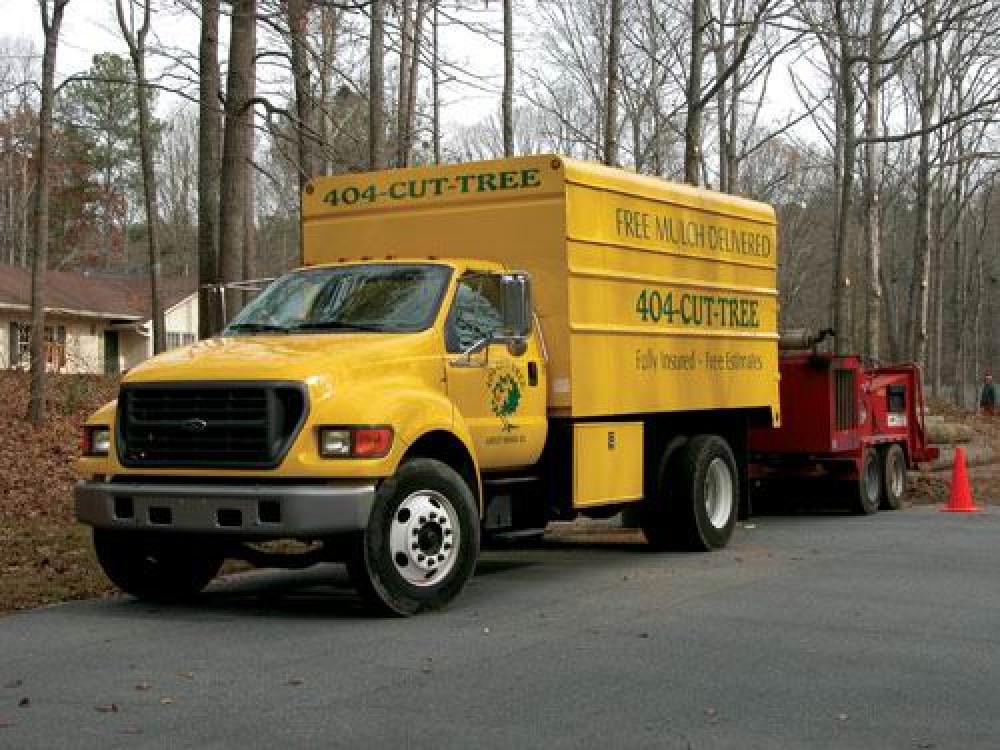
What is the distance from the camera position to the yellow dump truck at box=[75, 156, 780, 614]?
348 inches

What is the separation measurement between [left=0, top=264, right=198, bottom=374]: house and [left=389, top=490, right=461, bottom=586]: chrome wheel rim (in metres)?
30.9

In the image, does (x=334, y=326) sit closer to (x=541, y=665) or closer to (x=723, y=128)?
(x=541, y=665)

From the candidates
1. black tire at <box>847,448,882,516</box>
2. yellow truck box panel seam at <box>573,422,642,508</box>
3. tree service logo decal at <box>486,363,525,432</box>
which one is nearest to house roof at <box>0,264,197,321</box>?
black tire at <box>847,448,882,516</box>

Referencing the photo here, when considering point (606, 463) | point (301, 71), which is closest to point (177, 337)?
point (301, 71)

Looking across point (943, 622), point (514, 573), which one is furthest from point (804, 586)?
point (514, 573)

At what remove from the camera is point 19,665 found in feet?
24.7

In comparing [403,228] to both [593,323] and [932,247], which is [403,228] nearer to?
[593,323]

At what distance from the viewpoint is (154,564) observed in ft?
32.9

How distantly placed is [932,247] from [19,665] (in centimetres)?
4877

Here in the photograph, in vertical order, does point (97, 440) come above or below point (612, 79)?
below

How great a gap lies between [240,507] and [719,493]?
5928 mm

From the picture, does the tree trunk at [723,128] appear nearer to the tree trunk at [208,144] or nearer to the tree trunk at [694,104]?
the tree trunk at [694,104]

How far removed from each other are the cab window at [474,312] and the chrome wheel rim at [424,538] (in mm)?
1236

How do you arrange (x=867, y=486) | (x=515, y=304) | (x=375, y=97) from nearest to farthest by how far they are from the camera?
1. (x=515, y=304)
2. (x=867, y=486)
3. (x=375, y=97)
